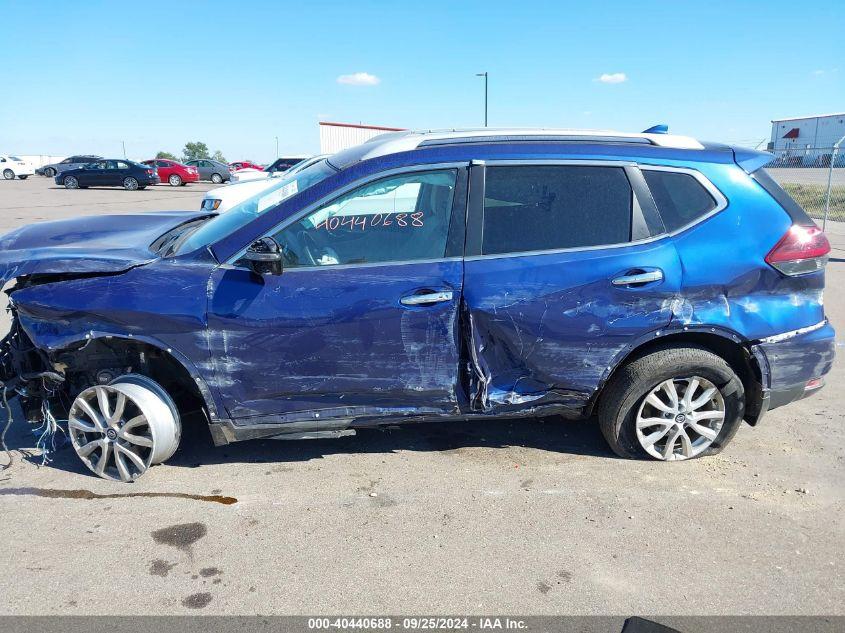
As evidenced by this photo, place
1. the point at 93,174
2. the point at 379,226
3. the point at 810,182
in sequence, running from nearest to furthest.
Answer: the point at 379,226
the point at 810,182
the point at 93,174

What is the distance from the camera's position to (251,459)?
3.95 m

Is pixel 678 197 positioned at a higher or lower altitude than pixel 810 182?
lower

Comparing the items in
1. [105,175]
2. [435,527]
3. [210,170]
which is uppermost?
[210,170]

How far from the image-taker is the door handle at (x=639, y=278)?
3.48m

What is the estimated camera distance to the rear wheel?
3.56 meters

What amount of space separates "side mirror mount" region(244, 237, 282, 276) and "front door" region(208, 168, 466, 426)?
51 mm

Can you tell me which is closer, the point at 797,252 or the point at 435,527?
the point at 435,527

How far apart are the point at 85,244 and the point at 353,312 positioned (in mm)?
1848

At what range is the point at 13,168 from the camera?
129 ft

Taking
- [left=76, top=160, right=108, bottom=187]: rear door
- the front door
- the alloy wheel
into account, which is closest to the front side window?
the front door

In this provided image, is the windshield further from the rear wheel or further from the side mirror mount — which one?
the rear wheel

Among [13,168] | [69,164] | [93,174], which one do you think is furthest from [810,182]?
[13,168]

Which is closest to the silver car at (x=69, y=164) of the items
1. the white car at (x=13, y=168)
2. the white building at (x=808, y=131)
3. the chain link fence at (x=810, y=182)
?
the white car at (x=13, y=168)

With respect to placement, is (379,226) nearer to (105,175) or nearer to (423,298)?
(423,298)
